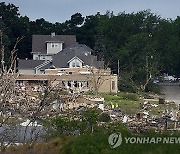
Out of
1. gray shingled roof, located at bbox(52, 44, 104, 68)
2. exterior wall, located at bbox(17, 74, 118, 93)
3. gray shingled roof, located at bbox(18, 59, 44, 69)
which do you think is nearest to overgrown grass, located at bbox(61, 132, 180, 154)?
exterior wall, located at bbox(17, 74, 118, 93)

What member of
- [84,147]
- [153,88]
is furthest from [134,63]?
[84,147]

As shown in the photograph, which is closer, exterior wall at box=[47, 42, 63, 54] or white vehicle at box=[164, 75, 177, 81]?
exterior wall at box=[47, 42, 63, 54]

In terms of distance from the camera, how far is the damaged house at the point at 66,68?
51844mm

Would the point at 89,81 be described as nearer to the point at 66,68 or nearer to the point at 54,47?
the point at 66,68

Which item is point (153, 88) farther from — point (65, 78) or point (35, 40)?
point (35, 40)

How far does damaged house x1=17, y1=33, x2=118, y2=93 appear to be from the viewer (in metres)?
51.8

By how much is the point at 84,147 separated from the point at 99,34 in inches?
2601

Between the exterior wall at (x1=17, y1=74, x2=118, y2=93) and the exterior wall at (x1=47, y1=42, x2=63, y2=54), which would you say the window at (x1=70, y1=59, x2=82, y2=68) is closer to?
the exterior wall at (x1=17, y1=74, x2=118, y2=93)

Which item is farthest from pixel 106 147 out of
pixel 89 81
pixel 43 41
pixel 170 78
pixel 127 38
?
pixel 170 78

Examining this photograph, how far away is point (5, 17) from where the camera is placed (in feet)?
263

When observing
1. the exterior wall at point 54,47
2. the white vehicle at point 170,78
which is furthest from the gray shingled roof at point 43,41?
the white vehicle at point 170,78

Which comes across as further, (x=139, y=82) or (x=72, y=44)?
(x=72, y=44)

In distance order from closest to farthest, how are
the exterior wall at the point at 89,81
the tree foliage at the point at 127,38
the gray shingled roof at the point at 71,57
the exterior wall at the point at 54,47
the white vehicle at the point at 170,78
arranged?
the exterior wall at the point at 89,81 → the gray shingled roof at the point at 71,57 → the tree foliage at the point at 127,38 → the exterior wall at the point at 54,47 → the white vehicle at the point at 170,78

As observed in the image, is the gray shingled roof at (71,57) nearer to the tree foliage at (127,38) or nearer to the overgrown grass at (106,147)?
the tree foliage at (127,38)
